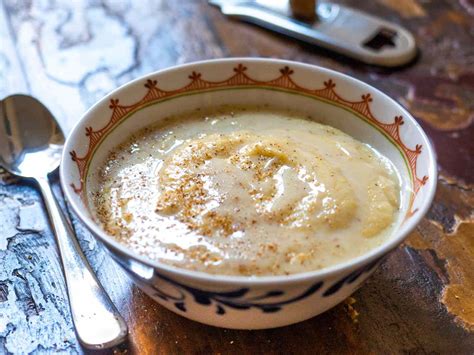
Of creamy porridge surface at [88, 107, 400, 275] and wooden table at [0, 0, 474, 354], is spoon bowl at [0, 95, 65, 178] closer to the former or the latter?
wooden table at [0, 0, 474, 354]

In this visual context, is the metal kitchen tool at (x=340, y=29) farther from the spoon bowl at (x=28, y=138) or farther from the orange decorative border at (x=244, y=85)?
the spoon bowl at (x=28, y=138)

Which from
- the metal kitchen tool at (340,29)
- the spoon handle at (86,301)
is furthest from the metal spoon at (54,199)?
the metal kitchen tool at (340,29)

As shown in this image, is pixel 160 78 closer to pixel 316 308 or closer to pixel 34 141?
pixel 34 141

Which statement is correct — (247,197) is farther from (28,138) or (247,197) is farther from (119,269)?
(28,138)

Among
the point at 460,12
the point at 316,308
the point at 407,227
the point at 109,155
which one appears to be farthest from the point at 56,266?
the point at 460,12

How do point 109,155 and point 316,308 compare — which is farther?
point 109,155

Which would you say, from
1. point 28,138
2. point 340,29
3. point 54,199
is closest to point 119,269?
point 54,199
